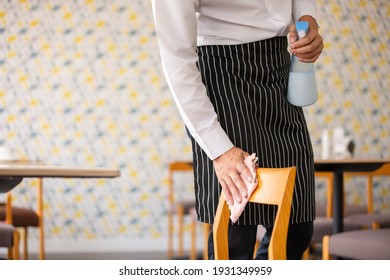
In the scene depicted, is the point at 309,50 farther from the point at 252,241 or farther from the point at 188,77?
the point at 252,241

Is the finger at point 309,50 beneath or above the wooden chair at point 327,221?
above

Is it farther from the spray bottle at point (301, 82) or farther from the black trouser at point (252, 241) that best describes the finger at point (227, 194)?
the spray bottle at point (301, 82)

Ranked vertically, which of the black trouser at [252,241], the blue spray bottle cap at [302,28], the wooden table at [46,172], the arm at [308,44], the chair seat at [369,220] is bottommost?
the chair seat at [369,220]

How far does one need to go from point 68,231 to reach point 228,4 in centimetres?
413

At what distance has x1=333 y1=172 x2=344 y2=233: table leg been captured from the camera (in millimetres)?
2930

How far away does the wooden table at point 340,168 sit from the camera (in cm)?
287

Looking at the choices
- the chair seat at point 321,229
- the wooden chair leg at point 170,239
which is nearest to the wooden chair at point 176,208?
the wooden chair leg at point 170,239

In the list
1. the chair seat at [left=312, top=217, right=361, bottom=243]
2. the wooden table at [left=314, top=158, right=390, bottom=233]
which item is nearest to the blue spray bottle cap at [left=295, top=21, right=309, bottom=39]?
the wooden table at [left=314, top=158, right=390, bottom=233]

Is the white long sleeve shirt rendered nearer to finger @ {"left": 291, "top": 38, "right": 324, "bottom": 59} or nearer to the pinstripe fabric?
the pinstripe fabric

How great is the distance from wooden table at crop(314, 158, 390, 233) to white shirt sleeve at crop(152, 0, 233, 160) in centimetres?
178
